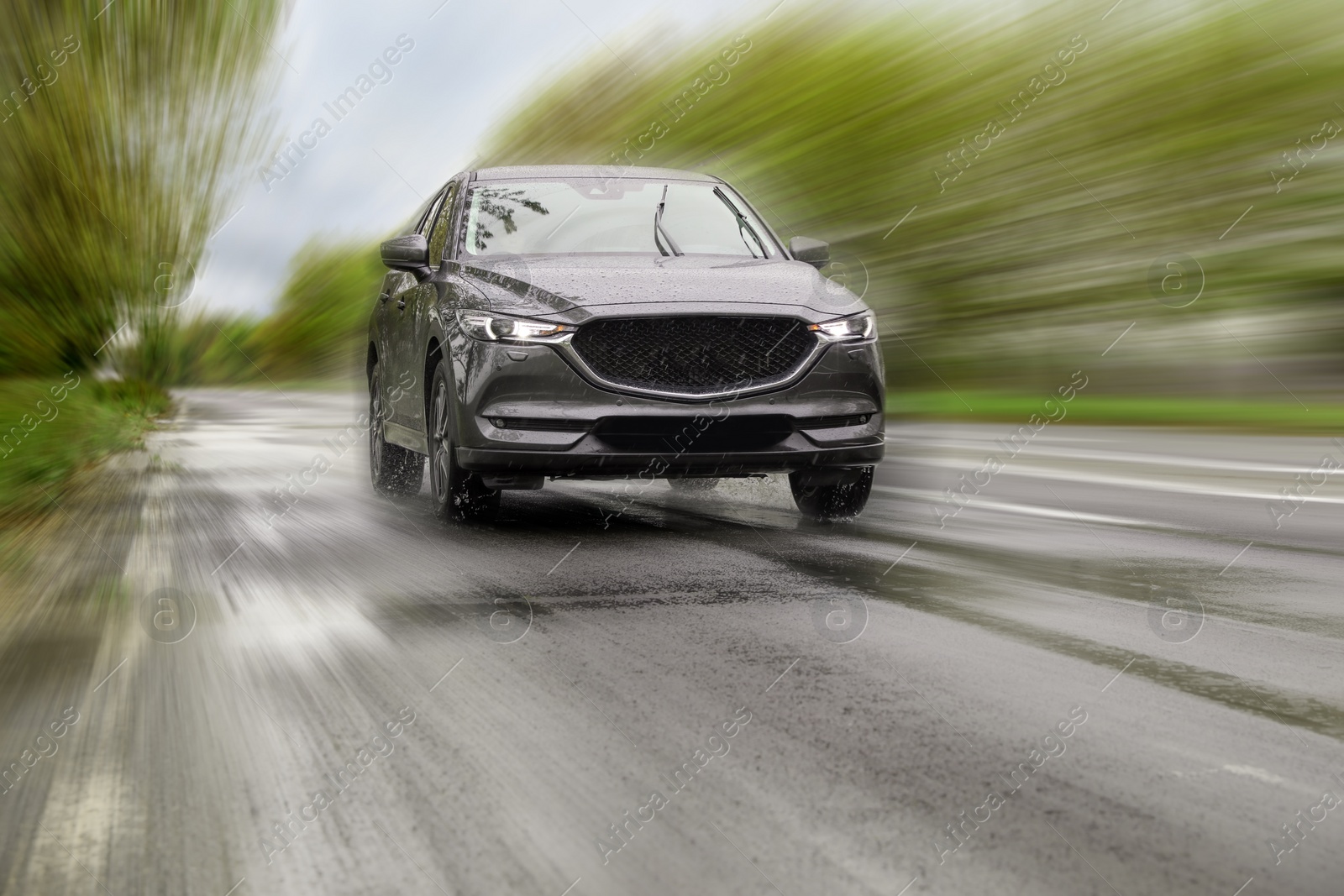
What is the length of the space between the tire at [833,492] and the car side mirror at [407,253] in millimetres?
2405

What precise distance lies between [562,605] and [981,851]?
2701mm

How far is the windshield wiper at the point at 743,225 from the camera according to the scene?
7.93 meters

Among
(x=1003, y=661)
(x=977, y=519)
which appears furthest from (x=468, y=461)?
(x=1003, y=661)

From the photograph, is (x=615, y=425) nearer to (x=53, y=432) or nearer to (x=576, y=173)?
(x=576, y=173)

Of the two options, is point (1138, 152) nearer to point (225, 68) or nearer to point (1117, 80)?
point (1117, 80)

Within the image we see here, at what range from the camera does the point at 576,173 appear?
823cm

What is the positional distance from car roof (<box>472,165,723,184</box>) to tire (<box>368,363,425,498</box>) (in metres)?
1.83

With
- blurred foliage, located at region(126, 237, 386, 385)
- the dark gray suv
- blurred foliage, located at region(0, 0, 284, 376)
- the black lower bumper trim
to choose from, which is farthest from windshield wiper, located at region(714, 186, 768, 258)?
blurred foliage, located at region(126, 237, 386, 385)

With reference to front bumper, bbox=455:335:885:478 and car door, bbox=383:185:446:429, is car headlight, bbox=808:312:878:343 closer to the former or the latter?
front bumper, bbox=455:335:885:478

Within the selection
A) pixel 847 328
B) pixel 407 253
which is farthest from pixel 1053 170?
pixel 847 328

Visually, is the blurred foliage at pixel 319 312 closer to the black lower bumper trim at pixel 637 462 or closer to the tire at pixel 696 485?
the tire at pixel 696 485

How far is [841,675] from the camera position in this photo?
13.3 ft

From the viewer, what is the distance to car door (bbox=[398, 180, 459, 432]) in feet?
25.2

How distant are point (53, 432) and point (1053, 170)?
1466 cm
